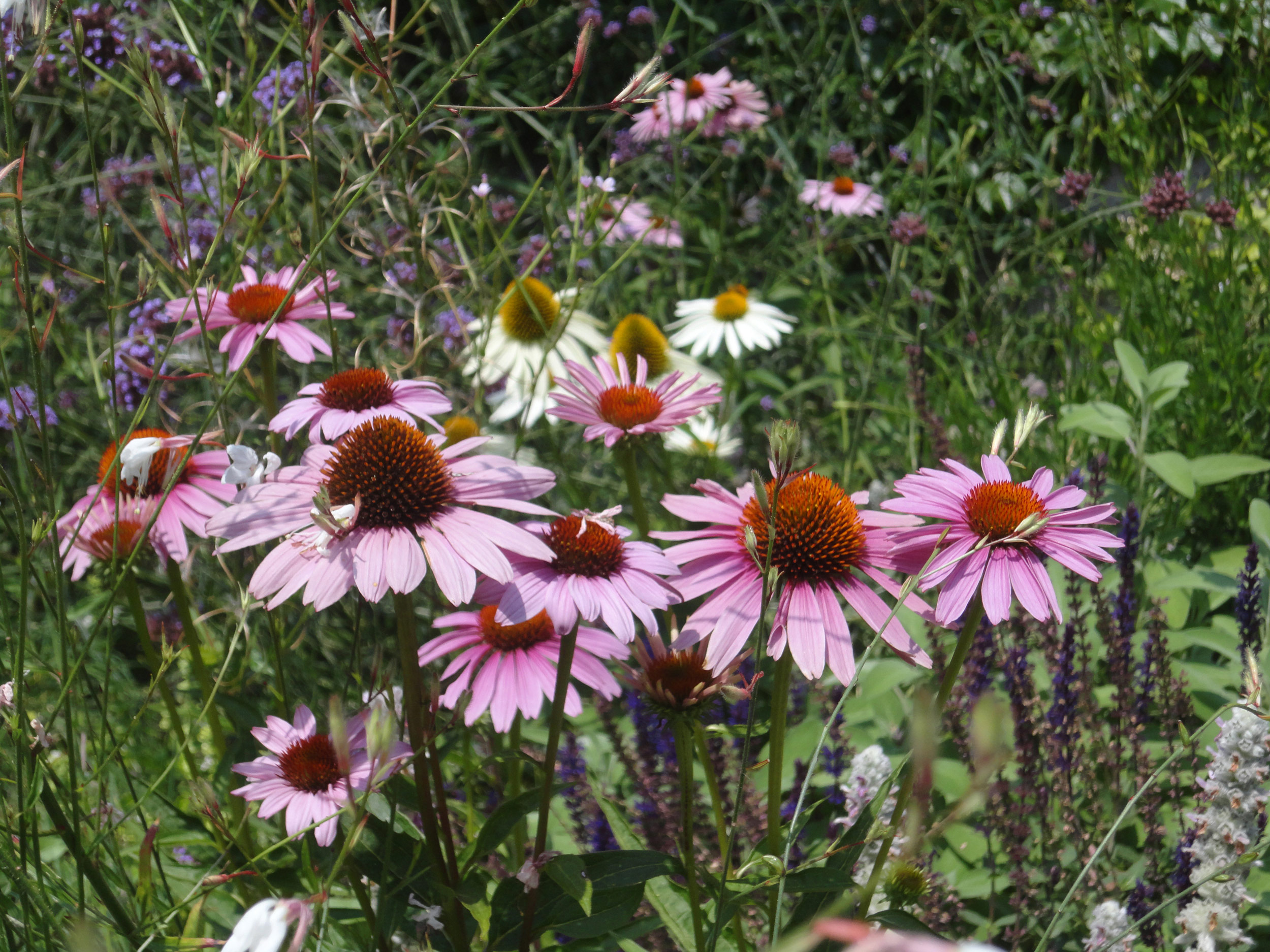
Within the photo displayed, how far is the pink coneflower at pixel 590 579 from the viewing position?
98 centimetres

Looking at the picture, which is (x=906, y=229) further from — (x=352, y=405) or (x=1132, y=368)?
(x=352, y=405)

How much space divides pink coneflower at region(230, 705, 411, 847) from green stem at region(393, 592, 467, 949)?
0.09 feet

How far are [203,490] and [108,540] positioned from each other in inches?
5.4

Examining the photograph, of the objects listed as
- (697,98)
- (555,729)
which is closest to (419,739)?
(555,729)

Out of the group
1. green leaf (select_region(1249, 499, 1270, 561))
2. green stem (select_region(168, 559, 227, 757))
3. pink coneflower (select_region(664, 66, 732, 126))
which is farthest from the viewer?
pink coneflower (select_region(664, 66, 732, 126))

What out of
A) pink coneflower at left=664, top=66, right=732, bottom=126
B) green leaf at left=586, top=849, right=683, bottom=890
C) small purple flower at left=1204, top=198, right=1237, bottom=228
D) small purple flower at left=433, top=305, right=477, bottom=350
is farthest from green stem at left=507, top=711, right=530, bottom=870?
pink coneflower at left=664, top=66, right=732, bottom=126

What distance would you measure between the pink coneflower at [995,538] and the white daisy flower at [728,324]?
5.03 feet

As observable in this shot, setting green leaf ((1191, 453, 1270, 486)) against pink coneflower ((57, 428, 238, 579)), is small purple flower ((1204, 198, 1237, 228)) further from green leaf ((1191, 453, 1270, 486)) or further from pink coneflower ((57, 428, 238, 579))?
pink coneflower ((57, 428, 238, 579))

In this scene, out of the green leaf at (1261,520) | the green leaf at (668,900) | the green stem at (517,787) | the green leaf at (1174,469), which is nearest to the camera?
the green leaf at (668,900)

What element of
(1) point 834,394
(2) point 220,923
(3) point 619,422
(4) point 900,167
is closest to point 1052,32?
(4) point 900,167

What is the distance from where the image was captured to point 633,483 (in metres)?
1.40

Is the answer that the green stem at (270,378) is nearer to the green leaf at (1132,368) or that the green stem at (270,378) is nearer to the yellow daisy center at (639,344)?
the yellow daisy center at (639,344)

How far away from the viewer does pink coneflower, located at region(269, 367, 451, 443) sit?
1.20 metres

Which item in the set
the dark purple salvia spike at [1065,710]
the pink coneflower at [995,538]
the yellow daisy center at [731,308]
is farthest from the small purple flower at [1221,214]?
the pink coneflower at [995,538]
